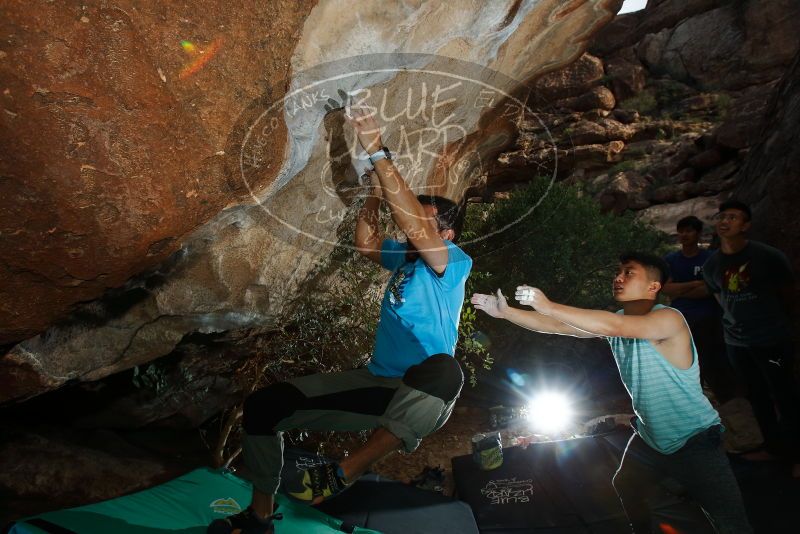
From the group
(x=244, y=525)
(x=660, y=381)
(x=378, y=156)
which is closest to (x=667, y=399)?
(x=660, y=381)

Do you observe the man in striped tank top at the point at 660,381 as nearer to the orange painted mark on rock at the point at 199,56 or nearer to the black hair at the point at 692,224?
the orange painted mark on rock at the point at 199,56

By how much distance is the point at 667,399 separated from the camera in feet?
9.15

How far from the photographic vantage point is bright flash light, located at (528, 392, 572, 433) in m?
6.58

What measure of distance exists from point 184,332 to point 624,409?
7738 millimetres

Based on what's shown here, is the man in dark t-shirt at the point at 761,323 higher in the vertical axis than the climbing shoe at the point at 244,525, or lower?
higher

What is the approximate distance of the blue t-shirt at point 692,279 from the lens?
5.36 meters

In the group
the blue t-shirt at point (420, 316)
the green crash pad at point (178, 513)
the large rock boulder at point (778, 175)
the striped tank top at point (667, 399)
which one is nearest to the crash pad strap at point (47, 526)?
the green crash pad at point (178, 513)

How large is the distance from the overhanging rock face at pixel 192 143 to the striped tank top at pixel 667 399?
106 inches

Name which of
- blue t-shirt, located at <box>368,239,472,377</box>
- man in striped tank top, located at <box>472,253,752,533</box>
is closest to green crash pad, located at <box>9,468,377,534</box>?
blue t-shirt, located at <box>368,239,472,377</box>

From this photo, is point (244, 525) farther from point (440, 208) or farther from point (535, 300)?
point (440, 208)

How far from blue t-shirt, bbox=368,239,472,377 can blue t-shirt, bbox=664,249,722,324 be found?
168 inches

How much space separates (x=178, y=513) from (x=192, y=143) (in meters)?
2.76

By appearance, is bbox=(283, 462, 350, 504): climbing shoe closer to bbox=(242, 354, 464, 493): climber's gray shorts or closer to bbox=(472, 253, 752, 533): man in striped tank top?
bbox=(242, 354, 464, 493): climber's gray shorts

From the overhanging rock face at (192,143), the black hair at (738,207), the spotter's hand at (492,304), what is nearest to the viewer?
the overhanging rock face at (192,143)
